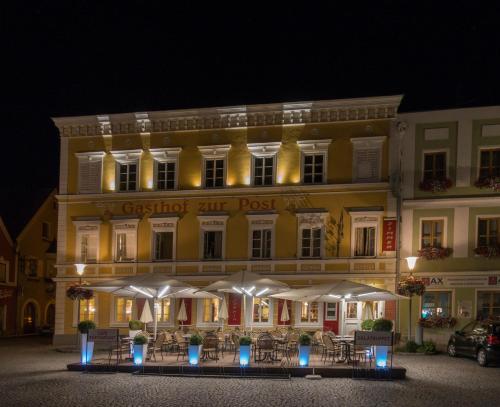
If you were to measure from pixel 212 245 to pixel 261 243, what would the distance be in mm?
2364

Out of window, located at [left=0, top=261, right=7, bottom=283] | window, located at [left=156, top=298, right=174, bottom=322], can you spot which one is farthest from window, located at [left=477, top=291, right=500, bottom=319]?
window, located at [left=0, top=261, right=7, bottom=283]

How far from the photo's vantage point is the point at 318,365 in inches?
803

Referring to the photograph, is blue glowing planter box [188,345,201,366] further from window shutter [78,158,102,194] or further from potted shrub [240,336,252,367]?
window shutter [78,158,102,194]

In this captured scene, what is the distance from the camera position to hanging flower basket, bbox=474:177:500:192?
27.7 meters

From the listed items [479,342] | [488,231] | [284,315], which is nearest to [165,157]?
[284,315]

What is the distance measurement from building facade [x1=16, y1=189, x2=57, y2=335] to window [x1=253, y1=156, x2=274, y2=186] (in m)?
19.1

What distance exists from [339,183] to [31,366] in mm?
14858

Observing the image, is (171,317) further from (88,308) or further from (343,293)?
(343,293)

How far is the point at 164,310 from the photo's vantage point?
31.2 meters

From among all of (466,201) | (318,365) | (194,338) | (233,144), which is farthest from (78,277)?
(466,201)

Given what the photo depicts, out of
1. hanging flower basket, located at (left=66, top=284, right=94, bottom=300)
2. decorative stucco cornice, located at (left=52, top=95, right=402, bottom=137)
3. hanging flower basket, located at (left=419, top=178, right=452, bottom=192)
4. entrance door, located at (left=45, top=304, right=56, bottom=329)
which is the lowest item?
entrance door, located at (left=45, top=304, right=56, bottom=329)

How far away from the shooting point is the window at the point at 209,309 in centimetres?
3048

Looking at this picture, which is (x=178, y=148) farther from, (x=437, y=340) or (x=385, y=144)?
(x=437, y=340)

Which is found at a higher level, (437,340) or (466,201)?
(466,201)
